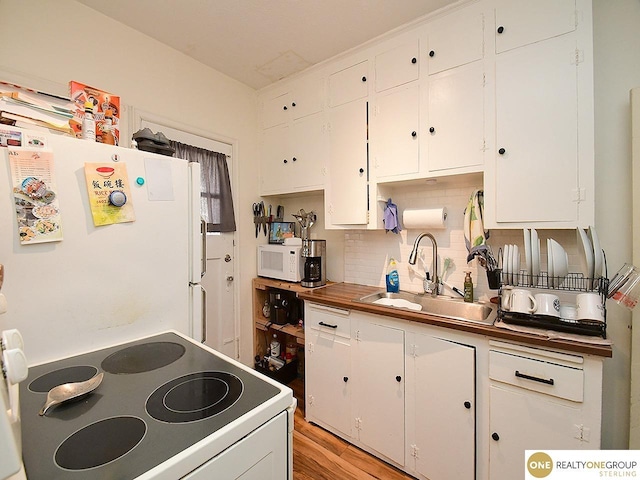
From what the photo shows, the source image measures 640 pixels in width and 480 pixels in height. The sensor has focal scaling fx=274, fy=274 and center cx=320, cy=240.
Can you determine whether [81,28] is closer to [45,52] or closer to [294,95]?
[45,52]

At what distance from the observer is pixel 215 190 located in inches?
96.0

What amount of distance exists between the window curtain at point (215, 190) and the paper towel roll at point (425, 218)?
154 centimetres

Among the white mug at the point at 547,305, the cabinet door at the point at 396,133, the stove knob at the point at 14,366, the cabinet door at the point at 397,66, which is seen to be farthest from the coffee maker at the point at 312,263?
the stove knob at the point at 14,366

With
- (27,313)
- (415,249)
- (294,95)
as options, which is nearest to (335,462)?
(415,249)

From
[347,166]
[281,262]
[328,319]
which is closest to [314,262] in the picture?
[281,262]

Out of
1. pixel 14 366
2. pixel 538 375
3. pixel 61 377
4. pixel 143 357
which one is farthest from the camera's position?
pixel 538 375

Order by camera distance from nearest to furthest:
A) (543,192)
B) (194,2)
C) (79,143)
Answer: (79,143), (543,192), (194,2)

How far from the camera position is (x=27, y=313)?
3.06ft

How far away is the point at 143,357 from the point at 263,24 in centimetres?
209

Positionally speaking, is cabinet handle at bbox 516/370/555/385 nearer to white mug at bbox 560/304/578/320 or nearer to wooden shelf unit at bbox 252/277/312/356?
white mug at bbox 560/304/578/320

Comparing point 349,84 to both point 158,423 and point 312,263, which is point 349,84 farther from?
point 158,423

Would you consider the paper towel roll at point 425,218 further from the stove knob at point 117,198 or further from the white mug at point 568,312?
the stove knob at point 117,198

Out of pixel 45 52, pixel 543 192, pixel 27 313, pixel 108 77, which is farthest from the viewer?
pixel 108 77

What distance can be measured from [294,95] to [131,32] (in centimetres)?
122
